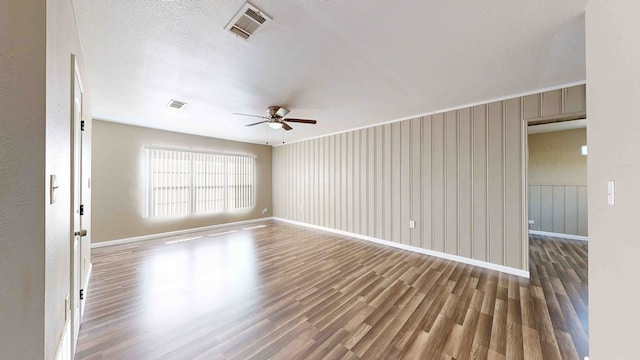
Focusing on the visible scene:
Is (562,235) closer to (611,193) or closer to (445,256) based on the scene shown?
(445,256)

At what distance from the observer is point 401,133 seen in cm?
433

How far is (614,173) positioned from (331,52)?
2102 millimetres

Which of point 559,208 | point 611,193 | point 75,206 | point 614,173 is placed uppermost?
point 614,173

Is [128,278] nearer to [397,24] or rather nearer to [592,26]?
[397,24]

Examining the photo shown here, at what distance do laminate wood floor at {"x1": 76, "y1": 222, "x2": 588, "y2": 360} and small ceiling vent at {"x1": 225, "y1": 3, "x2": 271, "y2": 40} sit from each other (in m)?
2.51

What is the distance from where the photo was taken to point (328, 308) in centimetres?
227

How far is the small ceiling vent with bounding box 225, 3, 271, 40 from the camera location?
1.57 meters

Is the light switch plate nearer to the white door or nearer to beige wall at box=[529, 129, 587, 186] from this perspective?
the white door

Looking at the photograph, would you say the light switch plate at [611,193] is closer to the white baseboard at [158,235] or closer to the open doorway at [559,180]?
the open doorway at [559,180]

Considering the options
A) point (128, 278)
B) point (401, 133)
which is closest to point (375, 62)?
point (401, 133)

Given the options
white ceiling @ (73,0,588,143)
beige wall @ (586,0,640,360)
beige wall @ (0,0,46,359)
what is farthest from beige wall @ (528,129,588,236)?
beige wall @ (0,0,46,359)

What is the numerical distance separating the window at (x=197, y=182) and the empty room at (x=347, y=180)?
0.07 m

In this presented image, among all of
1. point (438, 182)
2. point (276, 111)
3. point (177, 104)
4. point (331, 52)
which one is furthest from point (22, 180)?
point (438, 182)

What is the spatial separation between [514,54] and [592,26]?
27.0 inches
